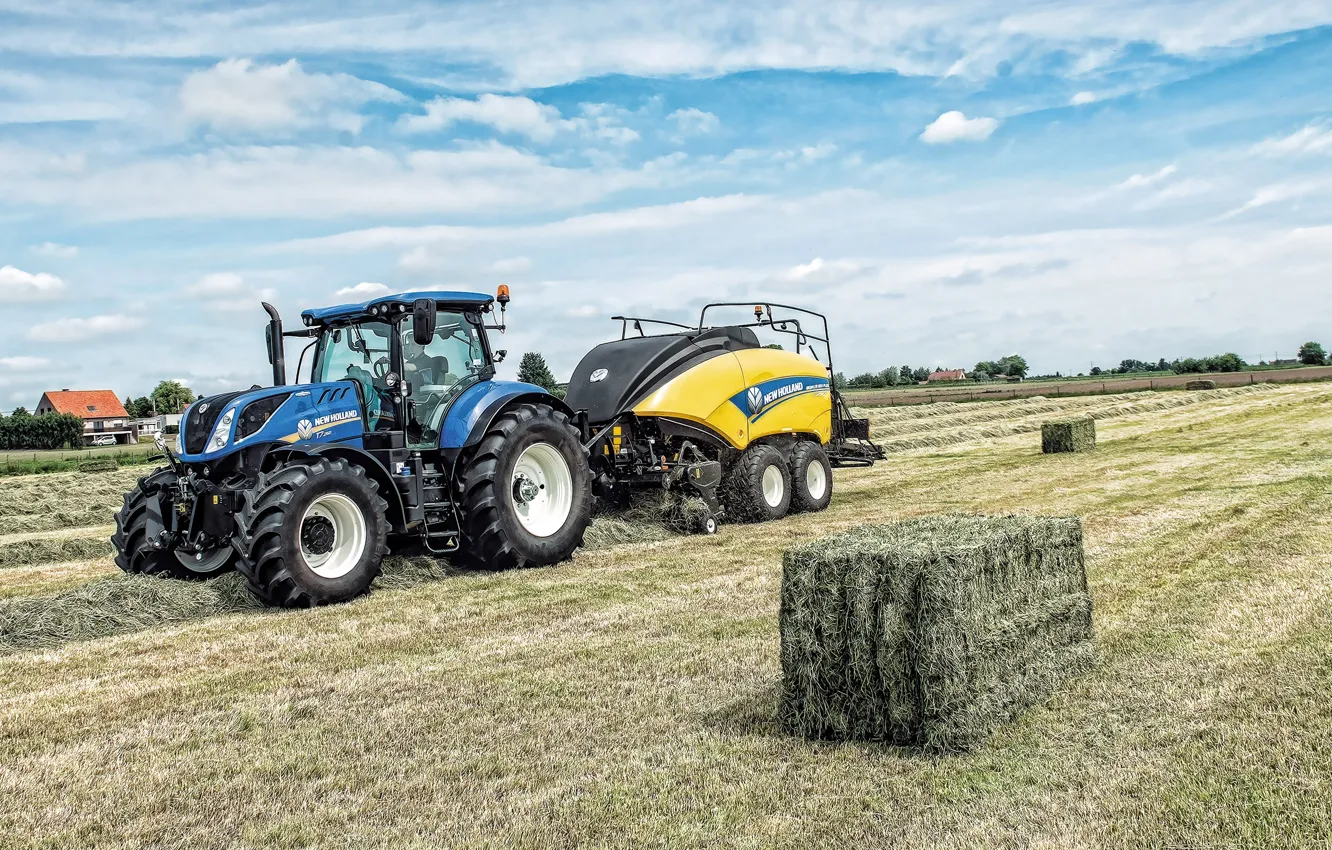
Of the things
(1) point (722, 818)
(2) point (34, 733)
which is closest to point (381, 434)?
(2) point (34, 733)

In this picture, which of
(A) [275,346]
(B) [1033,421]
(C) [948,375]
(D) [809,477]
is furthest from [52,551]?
(C) [948,375]

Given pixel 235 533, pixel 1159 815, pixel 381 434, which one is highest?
pixel 381 434

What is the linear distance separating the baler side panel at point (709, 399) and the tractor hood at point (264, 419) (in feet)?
12.2

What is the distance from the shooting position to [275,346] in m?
9.73

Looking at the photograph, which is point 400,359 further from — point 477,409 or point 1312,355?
point 1312,355

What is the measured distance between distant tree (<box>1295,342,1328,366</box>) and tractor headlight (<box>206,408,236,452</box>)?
77523 millimetres

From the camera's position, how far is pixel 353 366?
30.8 feet

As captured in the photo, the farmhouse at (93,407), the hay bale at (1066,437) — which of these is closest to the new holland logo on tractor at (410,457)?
the hay bale at (1066,437)

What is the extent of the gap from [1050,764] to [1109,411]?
2852cm

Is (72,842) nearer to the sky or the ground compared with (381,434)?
nearer to the ground

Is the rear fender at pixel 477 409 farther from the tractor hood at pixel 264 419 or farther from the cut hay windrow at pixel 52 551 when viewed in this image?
the cut hay windrow at pixel 52 551

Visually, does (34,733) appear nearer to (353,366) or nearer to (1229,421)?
(353,366)

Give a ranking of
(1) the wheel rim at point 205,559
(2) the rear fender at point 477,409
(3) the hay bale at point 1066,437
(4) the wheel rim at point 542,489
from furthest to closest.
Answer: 1. (3) the hay bale at point 1066,437
2. (4) the wheel rim at point 542,489
3. (2) the rear fender at point 477,409
4. (1) the wheel rim at point 205,559

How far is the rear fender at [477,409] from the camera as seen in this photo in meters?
9.25
